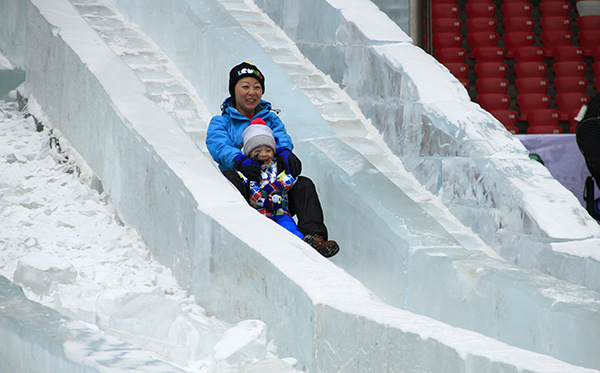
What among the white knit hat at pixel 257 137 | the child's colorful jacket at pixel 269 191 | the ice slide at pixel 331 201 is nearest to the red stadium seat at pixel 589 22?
the ice slide at pixel 331 201

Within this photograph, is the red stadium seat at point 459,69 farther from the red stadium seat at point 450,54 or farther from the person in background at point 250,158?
the person in background at point 250,158

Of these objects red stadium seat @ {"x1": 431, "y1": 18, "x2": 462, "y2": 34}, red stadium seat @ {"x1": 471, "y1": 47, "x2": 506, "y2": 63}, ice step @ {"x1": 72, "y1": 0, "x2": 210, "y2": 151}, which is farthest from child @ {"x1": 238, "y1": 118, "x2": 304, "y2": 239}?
red stadium seat @ {"x1": 431, "y1": 18, "x2": 462, "y2": 34}

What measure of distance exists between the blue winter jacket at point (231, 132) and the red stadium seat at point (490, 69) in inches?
Result: 239

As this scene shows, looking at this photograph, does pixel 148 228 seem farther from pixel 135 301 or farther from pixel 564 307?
pixel 564 307

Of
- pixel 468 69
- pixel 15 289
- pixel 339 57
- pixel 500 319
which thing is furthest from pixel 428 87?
pixel 468 69

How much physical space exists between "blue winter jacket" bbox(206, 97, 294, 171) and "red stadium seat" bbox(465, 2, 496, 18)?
6.76m

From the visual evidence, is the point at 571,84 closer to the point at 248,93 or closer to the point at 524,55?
the point at 524,55

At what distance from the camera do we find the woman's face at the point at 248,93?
409 cm

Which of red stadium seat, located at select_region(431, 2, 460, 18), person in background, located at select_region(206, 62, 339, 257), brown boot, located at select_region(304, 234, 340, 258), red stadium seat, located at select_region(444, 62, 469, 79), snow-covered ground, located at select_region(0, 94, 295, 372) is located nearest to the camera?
snow-covered ground, located at select_region(0, 94, 295, 372)

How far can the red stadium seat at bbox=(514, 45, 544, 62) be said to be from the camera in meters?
9.85

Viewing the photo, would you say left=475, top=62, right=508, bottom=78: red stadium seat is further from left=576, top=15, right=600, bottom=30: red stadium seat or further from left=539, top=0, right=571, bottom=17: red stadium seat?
left=576, top=15, right=600, bottom=30: red stadium seat

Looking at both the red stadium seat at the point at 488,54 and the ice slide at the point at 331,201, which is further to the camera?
the red stadium seat at the point at 488,54

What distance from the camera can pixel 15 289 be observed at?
8.00 feet

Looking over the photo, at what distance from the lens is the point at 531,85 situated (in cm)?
956
